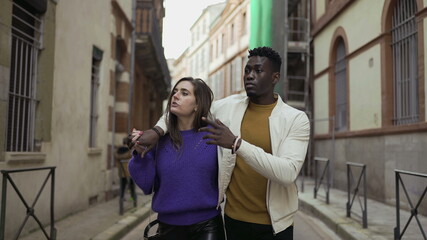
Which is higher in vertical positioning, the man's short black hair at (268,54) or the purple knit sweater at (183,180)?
the man's short black hair at (268,54)

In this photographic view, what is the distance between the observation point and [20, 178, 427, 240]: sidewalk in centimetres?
616

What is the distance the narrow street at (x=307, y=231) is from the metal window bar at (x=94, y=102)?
2.52 m

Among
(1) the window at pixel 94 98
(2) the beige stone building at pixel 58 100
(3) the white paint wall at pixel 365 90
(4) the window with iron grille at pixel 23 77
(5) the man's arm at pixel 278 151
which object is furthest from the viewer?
(3) the white paint wall at pixel 365 90

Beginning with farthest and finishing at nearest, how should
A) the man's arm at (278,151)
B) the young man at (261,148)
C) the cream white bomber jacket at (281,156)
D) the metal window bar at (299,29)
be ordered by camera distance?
the metal window bar at (299,29), the young man at (261,148), the cream white bomber jacket at (281,156), the man's arm at (278,151)

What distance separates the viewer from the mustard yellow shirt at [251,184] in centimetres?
239

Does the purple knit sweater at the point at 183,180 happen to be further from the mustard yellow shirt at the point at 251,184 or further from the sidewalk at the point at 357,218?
the sidewalk at the point at 357,218

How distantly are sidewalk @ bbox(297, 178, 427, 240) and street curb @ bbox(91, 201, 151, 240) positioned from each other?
316 centimetres

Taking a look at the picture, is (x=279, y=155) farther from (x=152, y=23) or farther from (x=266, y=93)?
(x=152, y=23)

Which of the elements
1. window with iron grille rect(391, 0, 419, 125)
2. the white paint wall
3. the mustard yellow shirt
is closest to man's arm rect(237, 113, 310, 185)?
the mustard yellow shirt

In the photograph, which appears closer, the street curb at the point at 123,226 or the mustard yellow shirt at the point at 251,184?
the mustard yellow shirt at the point at 251,184

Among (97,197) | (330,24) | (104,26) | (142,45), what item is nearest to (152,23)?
(142,45)

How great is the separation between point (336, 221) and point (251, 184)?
5.38 m

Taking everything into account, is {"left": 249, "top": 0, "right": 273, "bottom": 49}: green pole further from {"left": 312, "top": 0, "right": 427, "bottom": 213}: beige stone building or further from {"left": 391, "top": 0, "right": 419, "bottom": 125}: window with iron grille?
{"left": 391, "top": 0, "right": 419, "bottom": 125}: window with iron grille

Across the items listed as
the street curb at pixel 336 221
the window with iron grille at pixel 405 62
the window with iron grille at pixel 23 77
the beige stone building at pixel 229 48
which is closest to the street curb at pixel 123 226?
the window with iron grille at pixel 23 77
